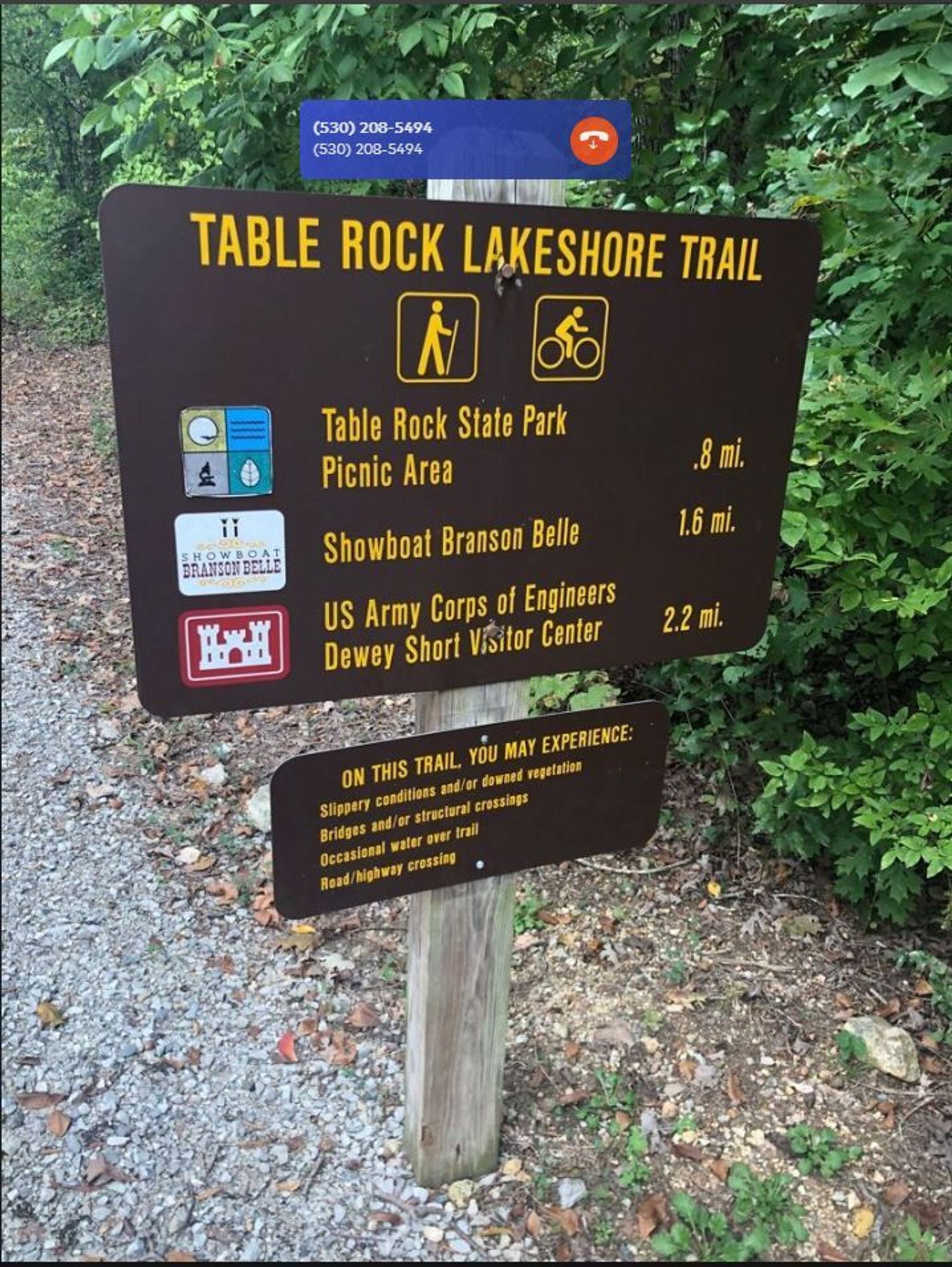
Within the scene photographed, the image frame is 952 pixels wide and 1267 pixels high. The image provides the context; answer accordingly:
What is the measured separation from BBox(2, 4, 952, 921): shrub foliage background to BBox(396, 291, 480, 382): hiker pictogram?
52.4 inches

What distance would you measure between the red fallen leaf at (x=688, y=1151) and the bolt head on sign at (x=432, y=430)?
153cm

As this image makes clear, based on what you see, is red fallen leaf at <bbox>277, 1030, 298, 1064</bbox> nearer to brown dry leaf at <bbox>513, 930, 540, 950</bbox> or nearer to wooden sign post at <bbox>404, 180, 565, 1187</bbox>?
wooden sign post at <bbox>404, 180, 565, 1187</bbox>

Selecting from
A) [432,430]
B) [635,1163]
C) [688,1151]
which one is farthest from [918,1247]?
[432,430]

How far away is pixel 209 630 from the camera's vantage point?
1658 millimetres

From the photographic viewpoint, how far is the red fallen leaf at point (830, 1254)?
7.82 ft

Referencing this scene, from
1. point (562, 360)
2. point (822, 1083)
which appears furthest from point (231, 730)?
point (562, 360)

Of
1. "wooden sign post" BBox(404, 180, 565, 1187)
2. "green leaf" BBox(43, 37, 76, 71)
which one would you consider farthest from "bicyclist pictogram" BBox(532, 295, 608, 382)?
"green leaf" BBox(43, 37, 76, 71)

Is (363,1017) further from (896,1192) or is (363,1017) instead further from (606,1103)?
(896,1192)

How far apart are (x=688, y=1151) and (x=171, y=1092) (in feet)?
5.01

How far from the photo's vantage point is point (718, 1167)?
8.61ft
